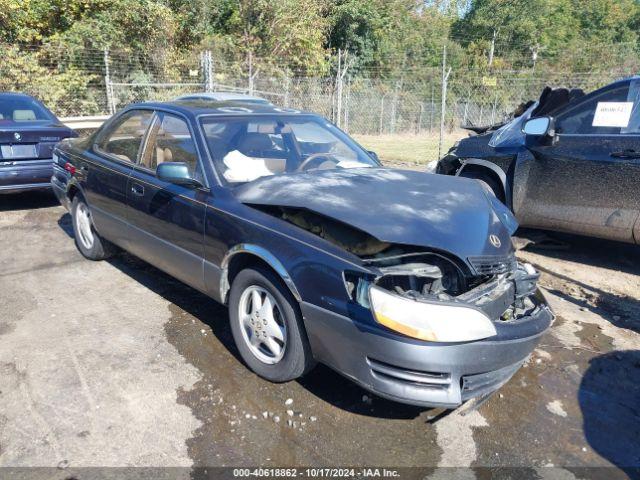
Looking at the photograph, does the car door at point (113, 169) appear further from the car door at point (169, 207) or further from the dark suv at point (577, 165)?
the dark suv at point (577, 165)

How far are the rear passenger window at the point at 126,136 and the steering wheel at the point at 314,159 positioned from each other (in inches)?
55.2

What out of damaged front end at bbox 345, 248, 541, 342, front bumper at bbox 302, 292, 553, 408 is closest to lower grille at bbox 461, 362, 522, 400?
front bumper at bbox 302, 292, 553, 408

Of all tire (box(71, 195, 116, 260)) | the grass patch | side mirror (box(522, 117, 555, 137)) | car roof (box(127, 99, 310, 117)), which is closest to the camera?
car roof (box(127, 99, 310, 117))

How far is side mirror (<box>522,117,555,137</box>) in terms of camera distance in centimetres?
542

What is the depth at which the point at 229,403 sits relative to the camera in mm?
3080

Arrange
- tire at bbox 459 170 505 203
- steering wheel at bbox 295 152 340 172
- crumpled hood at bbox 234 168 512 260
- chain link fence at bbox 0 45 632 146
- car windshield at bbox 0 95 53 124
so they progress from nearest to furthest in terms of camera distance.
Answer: crumpled hood at bbox 234 168 512 260, steering wheel at bbox 295 152 340 172, tire at bbox 459 170 505 203, car windshield at bbox 0 95 53 124, chain link fence at bbox 0 45 632 146

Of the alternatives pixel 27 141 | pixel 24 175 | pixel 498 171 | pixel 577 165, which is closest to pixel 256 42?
pixel 27 141

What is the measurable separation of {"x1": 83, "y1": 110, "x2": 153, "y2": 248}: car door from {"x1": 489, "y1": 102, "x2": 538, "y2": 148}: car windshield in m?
3.84

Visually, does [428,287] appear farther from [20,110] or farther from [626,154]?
[20,110]

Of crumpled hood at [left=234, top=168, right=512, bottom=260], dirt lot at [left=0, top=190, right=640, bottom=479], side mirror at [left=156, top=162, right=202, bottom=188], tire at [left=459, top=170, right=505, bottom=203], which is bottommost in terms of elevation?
dirt lot at [left=0, top=190, right=640, bottom=479]

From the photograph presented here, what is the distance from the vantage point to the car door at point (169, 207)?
145 inches

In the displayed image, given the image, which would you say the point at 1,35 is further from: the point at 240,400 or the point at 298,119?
the point at 240,400

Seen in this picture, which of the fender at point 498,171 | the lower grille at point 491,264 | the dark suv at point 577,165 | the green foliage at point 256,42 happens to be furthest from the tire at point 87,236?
the green foliage at point 256,42

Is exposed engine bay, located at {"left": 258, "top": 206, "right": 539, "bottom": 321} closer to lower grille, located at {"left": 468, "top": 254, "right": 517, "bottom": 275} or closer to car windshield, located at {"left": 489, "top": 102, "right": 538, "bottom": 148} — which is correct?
lower grille, located at {"left": 468, "top": 254, "right": 517, "bottom": 275}
